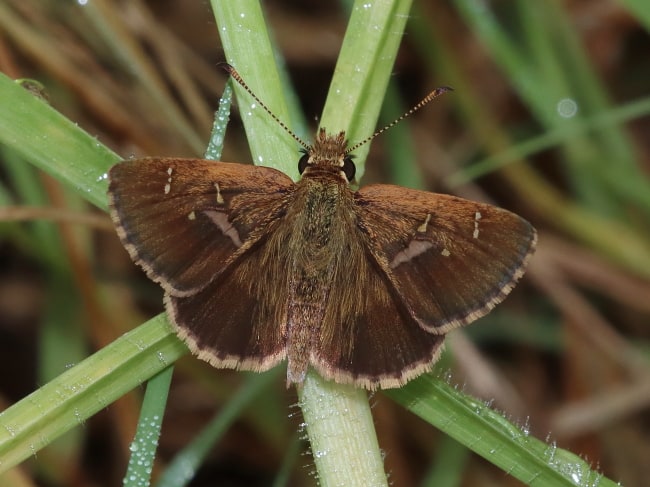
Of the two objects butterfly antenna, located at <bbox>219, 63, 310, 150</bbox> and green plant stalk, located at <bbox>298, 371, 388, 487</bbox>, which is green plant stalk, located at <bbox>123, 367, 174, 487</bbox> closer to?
green plant stalk, located at <bbox>298, 371, 388, 487</bbox>

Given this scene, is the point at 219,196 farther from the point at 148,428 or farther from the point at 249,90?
the point at 148,428

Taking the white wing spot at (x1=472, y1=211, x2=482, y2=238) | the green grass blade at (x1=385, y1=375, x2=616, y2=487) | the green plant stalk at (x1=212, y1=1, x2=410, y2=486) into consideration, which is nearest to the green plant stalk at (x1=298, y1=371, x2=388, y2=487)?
the green plant stalk at (x1=212, y1=1, x2=410, y2=486)

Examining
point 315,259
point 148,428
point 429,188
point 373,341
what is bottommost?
point 148,428

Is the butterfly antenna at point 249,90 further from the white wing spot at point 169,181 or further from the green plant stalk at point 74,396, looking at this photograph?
the green plant stalk at point 74,396

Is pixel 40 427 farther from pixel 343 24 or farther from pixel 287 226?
pixel 343 24

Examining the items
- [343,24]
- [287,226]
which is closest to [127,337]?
[287,226]

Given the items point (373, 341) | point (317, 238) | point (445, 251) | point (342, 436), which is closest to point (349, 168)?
point (317, 238)

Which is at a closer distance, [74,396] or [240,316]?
[74,396]
